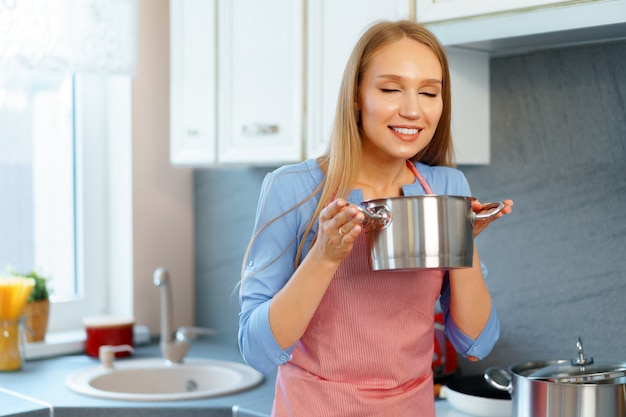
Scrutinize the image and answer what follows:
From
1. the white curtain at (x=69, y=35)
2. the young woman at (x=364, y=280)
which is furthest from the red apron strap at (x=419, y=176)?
the white curtain at (x=69, y=35)

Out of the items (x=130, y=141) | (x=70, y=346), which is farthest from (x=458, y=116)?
(x=70, y=346)

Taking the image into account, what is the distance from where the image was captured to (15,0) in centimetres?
239

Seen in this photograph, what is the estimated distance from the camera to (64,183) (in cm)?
279

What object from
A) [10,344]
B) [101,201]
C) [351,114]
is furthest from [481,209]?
[101,201]

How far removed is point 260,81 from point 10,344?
37.8 inches

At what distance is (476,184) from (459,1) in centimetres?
54

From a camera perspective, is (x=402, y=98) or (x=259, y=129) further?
(x=259, y=129)

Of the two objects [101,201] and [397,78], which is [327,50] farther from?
[101,201]

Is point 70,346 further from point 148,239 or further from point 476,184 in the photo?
point 476,184

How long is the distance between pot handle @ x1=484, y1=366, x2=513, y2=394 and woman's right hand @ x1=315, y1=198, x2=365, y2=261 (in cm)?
54

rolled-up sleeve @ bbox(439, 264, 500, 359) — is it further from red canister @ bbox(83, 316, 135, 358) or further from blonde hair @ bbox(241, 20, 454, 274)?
red canister @ bbox(83, 316, 135, 358)

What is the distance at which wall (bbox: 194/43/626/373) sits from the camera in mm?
1943

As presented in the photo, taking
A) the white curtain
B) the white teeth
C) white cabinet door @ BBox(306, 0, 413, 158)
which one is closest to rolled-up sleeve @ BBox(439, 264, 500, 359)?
the white teeth

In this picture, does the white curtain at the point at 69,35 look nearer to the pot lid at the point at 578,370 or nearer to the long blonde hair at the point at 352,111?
the long blonde hair at the point at 352,111
